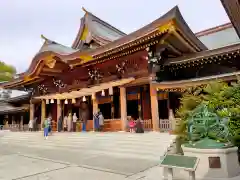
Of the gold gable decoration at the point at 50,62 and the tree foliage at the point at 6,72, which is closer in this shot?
the gold gable decoration at the point at 50,62

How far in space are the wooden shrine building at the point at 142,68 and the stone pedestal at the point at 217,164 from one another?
16.1 feet

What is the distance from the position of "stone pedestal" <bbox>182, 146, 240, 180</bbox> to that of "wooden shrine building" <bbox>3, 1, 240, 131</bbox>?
4.90 metres

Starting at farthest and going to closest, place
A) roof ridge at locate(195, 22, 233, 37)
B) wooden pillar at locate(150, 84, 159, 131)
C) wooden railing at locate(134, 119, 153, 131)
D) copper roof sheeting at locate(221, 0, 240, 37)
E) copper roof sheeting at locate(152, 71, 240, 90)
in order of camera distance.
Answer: roof ridge at locate(195, 22, 233, 37)
wooden railing at locate(134, 119, 153, 131)
wooden pillar at locate(150, 84, 159, 131)
copper roof sheeting at locate(152, 71, 240, 90)
copper roof sheeting at locate(221, 0, 240, 37)

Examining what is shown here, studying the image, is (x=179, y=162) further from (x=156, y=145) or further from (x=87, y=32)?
(x=87, y=32)

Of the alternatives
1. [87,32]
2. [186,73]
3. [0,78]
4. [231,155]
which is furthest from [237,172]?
[0,78]

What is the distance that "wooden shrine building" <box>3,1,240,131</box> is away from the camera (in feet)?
34.5

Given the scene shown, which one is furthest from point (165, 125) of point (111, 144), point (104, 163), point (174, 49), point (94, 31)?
point (94, 31)

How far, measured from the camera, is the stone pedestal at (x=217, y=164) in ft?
15.9

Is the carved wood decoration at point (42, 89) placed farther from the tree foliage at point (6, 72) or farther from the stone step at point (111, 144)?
the tree foliage at point (6, 72)

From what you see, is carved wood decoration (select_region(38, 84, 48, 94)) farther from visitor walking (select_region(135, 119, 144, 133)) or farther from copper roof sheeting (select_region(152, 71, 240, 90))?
copper roof sheeting (select_region(152, 71, 240, 90))

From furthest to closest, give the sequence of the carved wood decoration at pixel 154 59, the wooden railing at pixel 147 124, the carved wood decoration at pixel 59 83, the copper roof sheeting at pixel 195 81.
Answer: the carved wood decoration at pixel 59 83
the wooden railing at pixel 147 124
the carved wood decoration at pixel 154 59
the copper roof sheeting at pixel 195 81

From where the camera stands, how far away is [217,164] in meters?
4.91

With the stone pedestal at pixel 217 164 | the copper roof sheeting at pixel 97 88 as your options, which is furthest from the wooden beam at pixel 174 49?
the stone pedestal at pixel 217 164

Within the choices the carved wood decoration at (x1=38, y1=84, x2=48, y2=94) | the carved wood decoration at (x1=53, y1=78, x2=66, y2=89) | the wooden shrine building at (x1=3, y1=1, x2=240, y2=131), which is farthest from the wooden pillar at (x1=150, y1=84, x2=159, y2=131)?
the carved wood decoration at (x1=38, y1=84, x2=48, y2=94)
